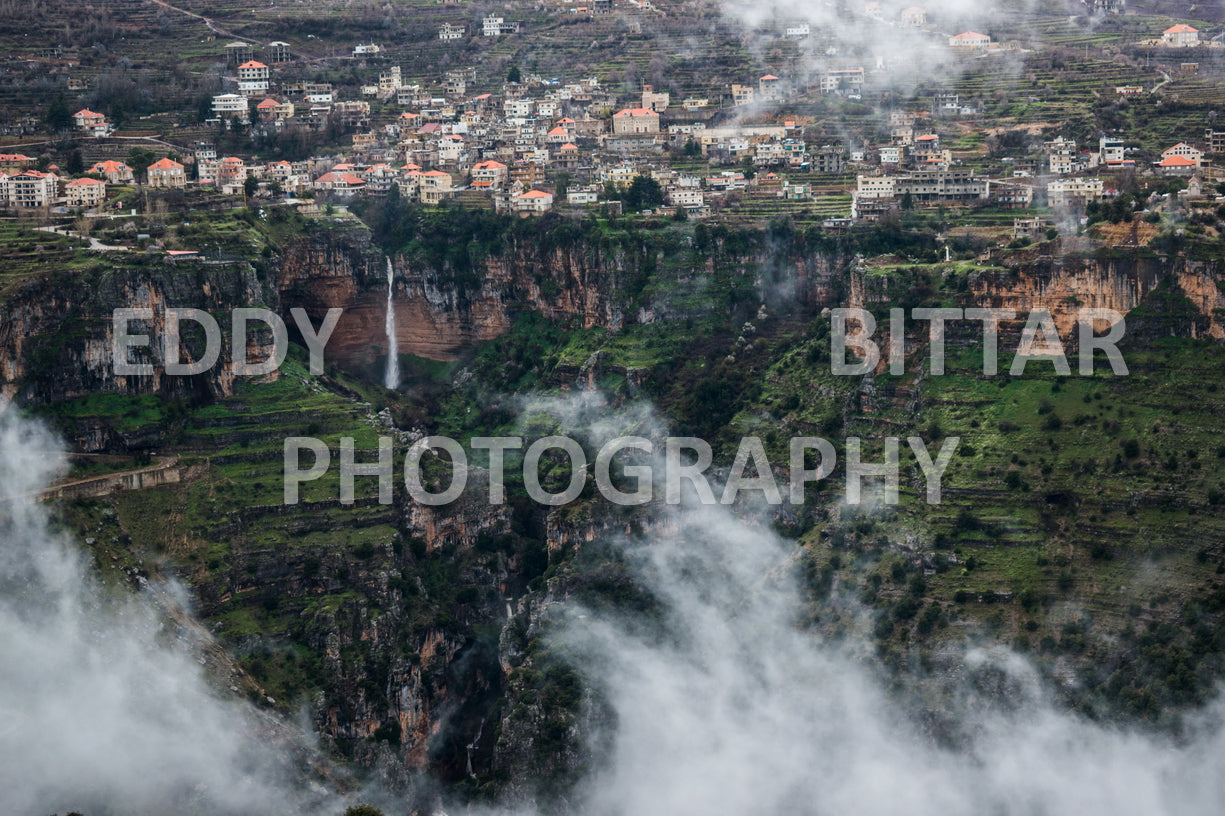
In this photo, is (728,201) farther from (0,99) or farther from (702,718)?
(0,99)

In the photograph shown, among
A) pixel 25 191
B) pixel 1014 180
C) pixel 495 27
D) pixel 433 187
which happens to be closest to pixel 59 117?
pixel 25 191

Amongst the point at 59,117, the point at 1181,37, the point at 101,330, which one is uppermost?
the point at 1181,37

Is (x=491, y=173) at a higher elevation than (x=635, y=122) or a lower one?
lower

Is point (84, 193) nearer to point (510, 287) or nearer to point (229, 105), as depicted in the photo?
point (510, 287)

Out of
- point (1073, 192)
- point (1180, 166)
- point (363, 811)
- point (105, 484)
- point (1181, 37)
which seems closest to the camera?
point (363, 811)

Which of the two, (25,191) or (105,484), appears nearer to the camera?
(105,484)

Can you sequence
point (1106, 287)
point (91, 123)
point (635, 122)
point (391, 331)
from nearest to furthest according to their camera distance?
1. point (1106, 287)
2. point (391, 331)
3. point (91, 123)
4. point (635, 122)
